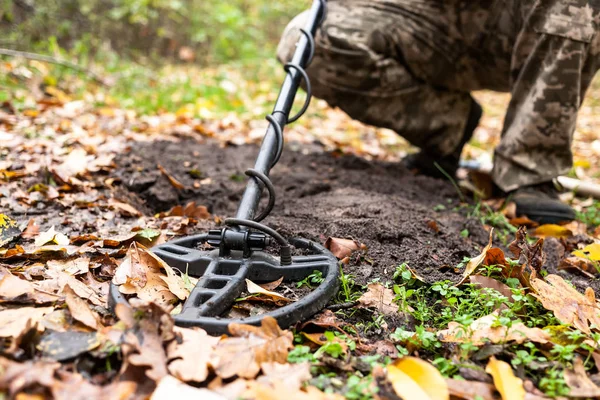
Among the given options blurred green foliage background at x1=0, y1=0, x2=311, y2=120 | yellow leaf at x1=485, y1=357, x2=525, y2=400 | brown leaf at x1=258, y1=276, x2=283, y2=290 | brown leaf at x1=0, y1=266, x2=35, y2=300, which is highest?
yellow leaf at x1=485, y1=357, x2=525, y2=400

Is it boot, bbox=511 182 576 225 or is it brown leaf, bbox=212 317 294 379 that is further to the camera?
boot, bbox=511 182 576 225

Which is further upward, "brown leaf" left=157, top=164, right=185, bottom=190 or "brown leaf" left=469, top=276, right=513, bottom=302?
"brown leaf" left=469, top=276, right=513, bottom=302

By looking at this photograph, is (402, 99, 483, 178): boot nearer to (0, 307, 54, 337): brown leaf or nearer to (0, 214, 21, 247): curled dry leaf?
(0, 214, 21, 247): curled dry leaf

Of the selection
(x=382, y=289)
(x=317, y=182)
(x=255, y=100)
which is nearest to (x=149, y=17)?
(x=255, y=100)

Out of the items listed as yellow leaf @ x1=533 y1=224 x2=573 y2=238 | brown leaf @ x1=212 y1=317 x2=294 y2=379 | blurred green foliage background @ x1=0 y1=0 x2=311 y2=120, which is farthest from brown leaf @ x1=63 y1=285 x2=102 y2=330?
blurred green foliage background @ x1=0 y1=0 x2=311 y2=120

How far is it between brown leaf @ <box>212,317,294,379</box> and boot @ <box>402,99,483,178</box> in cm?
219

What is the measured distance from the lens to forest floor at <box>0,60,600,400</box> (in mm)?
1057

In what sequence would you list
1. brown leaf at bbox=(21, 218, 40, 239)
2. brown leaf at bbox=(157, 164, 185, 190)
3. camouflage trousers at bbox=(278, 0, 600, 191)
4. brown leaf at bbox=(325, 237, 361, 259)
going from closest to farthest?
brown leaf at bbox=(325, 237, 361, 259) < brown leaf at bbox=(21, 218, 40, 239) < camouflage trousers at bbox=(278, 0, 600, 191) < brown leaf at bbox=(157, 164, 185, 190)

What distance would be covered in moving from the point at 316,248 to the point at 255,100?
3.59 m

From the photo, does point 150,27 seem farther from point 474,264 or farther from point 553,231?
point 474,264

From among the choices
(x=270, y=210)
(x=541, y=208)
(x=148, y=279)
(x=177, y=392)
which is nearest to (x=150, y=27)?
(x=541, y=208)

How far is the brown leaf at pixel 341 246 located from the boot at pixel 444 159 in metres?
1.61

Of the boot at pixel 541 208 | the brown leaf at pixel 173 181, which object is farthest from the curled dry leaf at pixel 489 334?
the brown leaf at pixel 173 181

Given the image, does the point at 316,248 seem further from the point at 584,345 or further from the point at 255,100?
the point at 255,100
